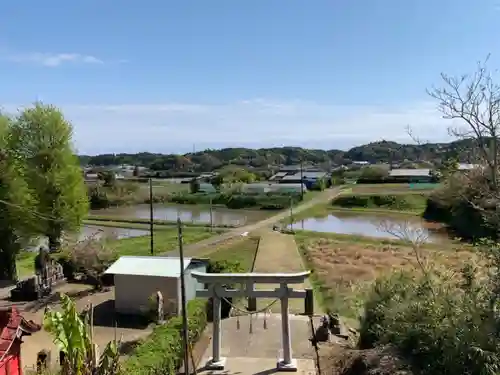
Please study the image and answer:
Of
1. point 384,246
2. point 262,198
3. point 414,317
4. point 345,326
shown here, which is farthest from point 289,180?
point 414,317

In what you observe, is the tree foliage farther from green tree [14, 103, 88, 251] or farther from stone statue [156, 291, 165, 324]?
green tree [14, 103, 88, 251]

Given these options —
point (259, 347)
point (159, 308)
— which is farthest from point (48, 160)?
point (259, 347)

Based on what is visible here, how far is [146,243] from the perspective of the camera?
3188cm

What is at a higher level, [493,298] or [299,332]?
[493,298]

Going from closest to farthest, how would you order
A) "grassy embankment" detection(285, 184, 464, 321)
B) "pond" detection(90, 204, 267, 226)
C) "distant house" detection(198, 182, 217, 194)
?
1. "grassy embankment" detection(285, 184, 464, 321)
2. "pond" detection(90, 204, 267, 226)
3. "distant house" detection(198, 182, 217, 194)

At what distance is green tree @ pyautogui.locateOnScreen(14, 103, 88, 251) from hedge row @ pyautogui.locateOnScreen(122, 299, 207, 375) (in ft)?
36.5

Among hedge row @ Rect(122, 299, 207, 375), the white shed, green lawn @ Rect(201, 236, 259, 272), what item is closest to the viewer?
hedge row @ Rect(122, 299, 207, 375)

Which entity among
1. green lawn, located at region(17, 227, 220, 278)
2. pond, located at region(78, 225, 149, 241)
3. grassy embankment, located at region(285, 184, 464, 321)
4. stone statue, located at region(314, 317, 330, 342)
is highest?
stone statue, located at region(314, 317, 330, 342)

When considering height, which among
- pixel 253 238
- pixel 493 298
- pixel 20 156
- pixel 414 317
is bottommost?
pixel 253 238

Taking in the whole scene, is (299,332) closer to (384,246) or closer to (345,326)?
(345,326)

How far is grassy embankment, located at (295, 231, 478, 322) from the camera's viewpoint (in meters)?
17.9

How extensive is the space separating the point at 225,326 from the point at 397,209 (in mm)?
37863

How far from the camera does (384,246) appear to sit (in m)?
29.0

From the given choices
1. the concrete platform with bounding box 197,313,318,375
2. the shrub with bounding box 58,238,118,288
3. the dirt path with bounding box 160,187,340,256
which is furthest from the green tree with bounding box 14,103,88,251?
the concrete platform with bounding box 197,313,318,375
